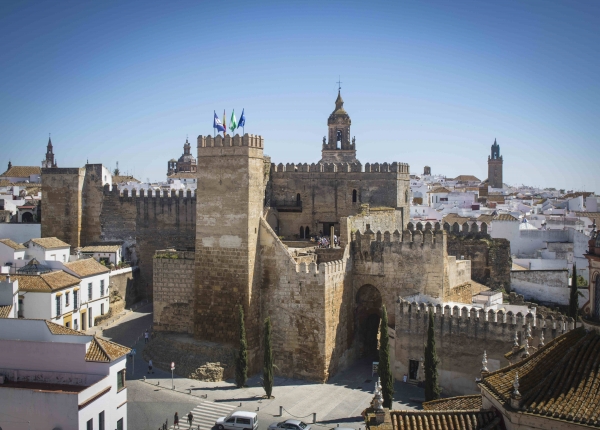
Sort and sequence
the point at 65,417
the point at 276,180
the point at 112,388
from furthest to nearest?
the point at 276,180, the point at 112,388, the point at 65,417

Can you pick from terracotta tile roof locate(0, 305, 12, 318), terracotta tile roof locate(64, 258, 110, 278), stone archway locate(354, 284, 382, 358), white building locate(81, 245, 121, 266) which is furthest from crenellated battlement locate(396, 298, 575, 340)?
white building locate(81, 245, 121, 266)

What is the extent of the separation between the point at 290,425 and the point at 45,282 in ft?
46.4

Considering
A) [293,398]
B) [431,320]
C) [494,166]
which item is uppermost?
[494,166]

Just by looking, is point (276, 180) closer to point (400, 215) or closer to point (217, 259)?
point (400, 215)

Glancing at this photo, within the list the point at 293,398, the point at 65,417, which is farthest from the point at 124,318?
the point at 65,417

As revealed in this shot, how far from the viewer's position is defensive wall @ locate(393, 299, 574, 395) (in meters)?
22.1

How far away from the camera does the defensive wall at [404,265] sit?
25.9 meters

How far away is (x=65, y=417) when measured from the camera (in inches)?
668

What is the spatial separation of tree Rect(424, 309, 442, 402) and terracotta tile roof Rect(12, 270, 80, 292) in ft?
53.1

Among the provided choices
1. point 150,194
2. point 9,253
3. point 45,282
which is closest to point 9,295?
point 45,282

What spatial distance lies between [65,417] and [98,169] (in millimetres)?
23305

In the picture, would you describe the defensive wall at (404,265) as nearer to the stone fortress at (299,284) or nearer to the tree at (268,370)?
the stone fortress at (299,284)

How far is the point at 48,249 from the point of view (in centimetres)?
3344

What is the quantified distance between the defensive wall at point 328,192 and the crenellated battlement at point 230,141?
394 inches
